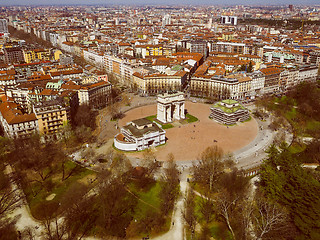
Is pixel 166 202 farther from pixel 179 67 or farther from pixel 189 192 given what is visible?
pixel 179 67

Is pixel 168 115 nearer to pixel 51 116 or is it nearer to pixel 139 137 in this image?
pixel 139 137

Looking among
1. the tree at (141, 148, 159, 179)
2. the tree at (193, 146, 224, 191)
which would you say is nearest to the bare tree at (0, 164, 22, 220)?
the tree at (141, 148, 159, 179)

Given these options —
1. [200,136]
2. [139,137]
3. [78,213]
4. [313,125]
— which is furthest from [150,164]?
[313,125]

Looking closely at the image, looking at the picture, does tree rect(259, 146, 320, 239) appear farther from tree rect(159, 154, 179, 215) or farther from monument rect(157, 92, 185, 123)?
monument rect(157, 92, 185, 123)

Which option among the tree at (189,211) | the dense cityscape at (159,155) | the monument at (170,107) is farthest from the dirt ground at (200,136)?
the tree at (189,211)

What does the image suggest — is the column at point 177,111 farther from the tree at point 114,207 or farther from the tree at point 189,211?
the tree at point 114,207

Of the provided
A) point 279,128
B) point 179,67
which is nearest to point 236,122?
point 279,128
